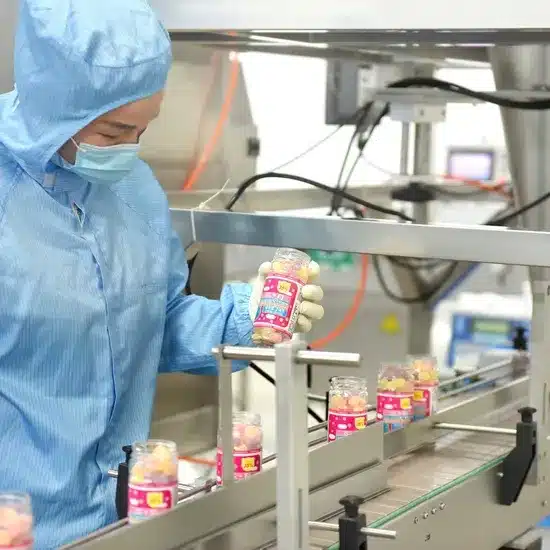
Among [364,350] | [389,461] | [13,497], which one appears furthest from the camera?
[364,350]

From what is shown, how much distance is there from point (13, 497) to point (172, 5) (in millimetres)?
830

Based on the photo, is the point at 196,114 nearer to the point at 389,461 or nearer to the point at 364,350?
the point at 389,461

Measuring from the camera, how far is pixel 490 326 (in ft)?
14.2

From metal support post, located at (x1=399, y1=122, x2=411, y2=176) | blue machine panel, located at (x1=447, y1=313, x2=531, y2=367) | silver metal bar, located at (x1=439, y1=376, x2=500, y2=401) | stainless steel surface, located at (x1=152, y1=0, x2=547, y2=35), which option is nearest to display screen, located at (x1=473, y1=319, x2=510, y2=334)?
blue machine panel, located at (x1=447, y1=313, x2=531, y2=367)

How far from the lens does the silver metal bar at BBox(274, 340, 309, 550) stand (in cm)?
104

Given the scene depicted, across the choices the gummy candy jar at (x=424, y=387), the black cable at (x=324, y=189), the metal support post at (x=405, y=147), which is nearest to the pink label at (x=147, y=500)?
the gummy candy jar at (x=424, y=387)

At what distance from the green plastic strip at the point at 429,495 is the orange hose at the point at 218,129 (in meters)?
0.81

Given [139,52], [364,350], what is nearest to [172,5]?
[139,52]

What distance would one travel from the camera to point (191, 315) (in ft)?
5.10

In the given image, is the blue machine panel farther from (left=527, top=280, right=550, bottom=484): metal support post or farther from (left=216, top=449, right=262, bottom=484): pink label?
(left=216, top=449, right=262, bottom=484): pink label

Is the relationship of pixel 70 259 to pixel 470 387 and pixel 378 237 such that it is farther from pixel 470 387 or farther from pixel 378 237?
pixel 470 387

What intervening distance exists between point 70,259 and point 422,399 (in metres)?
0.63

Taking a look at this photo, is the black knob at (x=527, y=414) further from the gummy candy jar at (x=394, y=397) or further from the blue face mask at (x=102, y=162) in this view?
the blue face mask at (x=102, y=162)

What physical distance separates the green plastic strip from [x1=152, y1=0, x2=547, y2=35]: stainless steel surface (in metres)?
0.62
